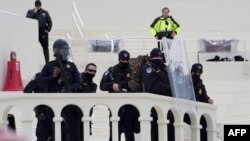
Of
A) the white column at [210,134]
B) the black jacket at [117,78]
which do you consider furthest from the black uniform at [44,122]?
the white column at [210,134]

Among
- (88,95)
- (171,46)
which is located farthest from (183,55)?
(88,95)

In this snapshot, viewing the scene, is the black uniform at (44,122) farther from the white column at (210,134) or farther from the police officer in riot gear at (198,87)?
the police officer in riot gear at (198,87)

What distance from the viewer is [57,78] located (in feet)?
36.9

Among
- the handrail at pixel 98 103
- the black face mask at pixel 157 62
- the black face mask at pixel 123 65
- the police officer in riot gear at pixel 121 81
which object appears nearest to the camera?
the handrail at pixel 98 103

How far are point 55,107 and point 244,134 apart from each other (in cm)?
215

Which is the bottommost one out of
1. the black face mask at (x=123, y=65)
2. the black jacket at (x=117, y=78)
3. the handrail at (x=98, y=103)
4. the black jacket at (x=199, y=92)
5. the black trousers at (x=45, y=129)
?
the black trousers at (x=45, y=129)

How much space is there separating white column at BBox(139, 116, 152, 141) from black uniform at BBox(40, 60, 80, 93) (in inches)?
36.9

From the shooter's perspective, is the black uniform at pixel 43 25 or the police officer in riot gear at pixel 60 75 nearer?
the police officer in riot gear at pixel 60 75

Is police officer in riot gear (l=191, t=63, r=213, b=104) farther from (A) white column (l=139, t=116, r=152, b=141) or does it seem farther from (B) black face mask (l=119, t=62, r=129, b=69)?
(A) white column (l=139, t=116, r=152, b=141)

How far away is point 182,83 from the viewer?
40.4 feet

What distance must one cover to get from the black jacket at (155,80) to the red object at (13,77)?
9.96 feet

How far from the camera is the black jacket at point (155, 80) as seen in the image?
38.9 ft

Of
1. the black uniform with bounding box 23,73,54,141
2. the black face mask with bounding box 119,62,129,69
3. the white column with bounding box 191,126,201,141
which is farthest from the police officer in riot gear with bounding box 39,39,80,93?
the white column with bounding box 191,126,201,141

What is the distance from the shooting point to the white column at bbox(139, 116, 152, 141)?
1069 cm
